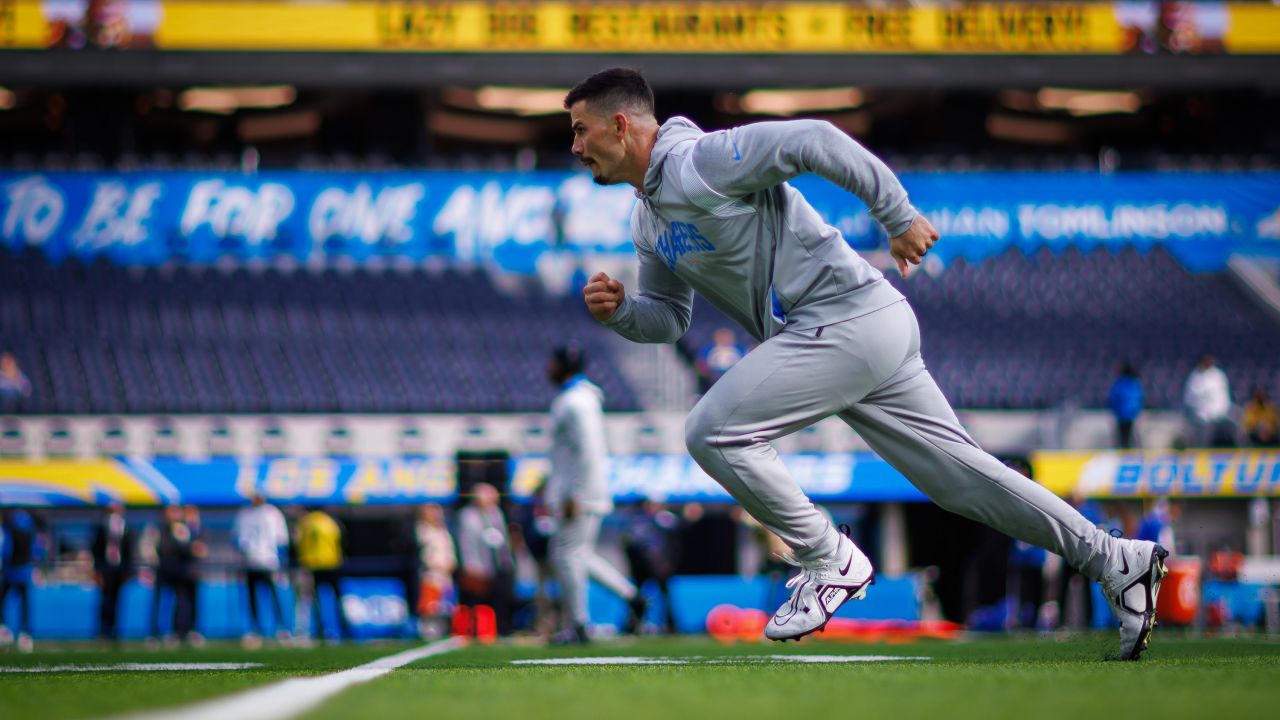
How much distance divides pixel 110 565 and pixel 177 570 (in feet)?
2.41

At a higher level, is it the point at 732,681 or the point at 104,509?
the point at 732,681

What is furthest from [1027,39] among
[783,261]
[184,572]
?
[783,261]

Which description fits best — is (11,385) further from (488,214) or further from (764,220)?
(764,220)

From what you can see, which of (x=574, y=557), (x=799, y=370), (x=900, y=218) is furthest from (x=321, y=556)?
(x=900, y=218)

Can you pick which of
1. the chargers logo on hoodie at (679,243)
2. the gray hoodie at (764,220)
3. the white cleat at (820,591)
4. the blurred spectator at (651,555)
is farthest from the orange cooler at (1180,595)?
the chargers logo on hoodie at (679,243)

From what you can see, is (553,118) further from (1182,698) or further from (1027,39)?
(1182,698)

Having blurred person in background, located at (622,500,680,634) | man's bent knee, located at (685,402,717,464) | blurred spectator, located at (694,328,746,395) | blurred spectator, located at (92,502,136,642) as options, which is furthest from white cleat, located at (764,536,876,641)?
blurred spectator, located at (694,328,746,395)

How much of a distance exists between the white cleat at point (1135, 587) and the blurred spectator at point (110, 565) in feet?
38.1

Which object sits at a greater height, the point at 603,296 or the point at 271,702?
the point at 603,296

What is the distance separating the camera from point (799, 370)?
411cm

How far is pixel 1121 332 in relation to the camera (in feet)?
71.8

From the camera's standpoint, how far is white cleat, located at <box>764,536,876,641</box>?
163 inches

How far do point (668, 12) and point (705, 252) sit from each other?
18.8 metres

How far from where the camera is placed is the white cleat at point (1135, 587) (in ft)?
13.7
